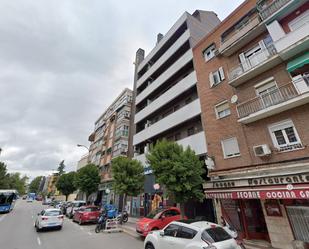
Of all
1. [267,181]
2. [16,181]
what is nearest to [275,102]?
[267,181]

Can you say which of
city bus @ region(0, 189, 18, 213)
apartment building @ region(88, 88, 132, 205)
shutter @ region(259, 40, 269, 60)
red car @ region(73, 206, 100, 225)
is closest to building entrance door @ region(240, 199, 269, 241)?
shutter @ region(259, 40, 269, 60)

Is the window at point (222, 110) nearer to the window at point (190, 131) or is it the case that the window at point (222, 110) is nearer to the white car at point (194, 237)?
the window at point (190, 131)

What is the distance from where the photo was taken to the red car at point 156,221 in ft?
35.7

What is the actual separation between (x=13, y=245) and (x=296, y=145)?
1562 cm

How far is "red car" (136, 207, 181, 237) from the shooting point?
1087 cm

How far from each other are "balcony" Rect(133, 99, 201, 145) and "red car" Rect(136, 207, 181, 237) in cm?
767

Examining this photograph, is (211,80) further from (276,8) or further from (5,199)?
(5,199)

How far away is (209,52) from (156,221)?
550 inches

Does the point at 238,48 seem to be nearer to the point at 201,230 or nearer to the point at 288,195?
the point at 288,195

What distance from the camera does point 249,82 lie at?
1166 cm

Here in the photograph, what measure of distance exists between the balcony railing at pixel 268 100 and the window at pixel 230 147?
1.75 meters

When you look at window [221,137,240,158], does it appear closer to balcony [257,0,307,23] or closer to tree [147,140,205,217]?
tree [147,140,205,217]

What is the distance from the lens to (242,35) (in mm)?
12172

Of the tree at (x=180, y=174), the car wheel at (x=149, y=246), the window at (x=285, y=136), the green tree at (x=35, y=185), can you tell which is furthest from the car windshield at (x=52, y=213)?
the green tree at (x=35, y=185)
